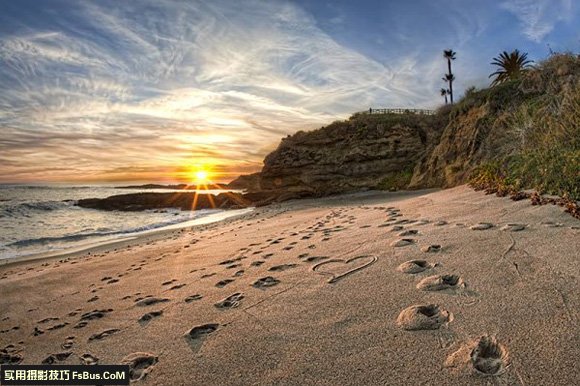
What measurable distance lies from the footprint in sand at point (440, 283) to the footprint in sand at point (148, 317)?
2.67 m

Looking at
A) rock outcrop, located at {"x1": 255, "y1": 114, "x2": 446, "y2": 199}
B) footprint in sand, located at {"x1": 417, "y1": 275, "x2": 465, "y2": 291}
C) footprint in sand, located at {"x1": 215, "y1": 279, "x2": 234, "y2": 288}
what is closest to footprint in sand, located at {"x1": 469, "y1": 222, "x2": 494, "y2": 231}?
footprint in sand, located at {"x1": 417, "y1": 275, "x2": 465, "y2": 291}

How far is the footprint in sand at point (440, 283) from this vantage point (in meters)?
2.89

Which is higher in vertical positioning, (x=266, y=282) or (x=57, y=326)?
(x=266, y=282)

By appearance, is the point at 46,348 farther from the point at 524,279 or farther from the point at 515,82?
the point at 515,82

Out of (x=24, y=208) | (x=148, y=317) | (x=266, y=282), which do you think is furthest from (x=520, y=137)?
(x=24, y=208)

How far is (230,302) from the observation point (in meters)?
3.55

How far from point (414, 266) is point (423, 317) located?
1.05m

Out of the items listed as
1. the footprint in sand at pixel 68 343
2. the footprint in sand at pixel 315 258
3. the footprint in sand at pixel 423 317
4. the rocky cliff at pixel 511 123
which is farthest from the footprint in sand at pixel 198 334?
the rocky cliff at pixel 511 123

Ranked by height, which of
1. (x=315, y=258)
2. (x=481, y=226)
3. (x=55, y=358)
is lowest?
(x=55, y=358)

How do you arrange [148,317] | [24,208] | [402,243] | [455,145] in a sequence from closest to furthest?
1. [148,317]
2. [402,243]
3. [455,145]
4. [24,208]

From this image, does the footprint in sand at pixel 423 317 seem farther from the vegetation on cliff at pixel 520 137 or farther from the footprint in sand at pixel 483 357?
the vegetation on cliff at pixel 520 137

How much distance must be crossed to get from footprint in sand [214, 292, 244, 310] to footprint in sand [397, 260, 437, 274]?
1652 mm

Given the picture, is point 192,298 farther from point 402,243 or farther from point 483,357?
point 483,357

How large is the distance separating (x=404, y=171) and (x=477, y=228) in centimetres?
1692
